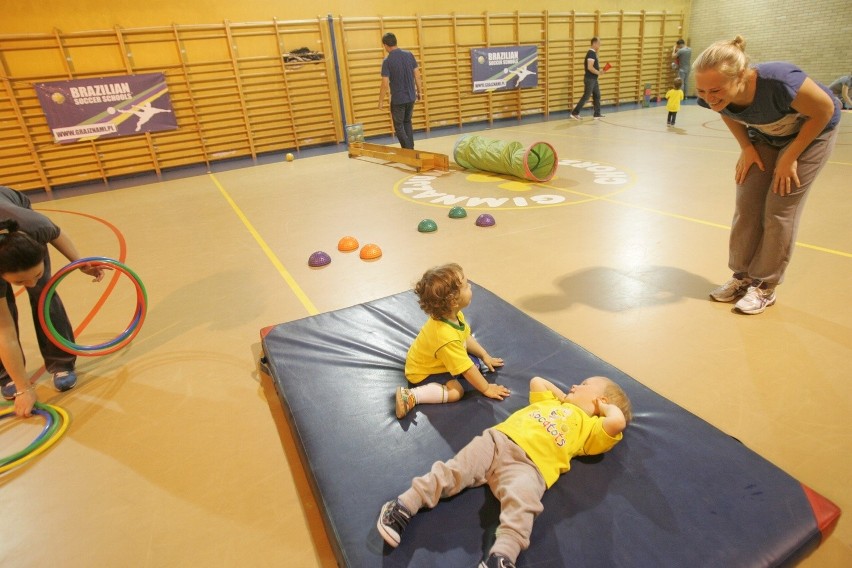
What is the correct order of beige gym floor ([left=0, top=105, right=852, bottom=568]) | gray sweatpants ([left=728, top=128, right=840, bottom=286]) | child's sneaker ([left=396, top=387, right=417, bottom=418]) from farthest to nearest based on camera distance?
gray sweatpants ([left=728, top=128, right=840, bottom=286]), child's sneaker ([left=396, top=387, right=417, bottom=418]), beige gym floor ([left=0, top=105, right=852, bottom=568])

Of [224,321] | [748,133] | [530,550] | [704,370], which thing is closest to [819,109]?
[748,133]

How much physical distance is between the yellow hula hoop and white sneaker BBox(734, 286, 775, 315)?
145 inches

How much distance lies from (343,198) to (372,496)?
5.05 m

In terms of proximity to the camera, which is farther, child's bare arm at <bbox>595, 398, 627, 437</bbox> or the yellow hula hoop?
the yellow hula hoop

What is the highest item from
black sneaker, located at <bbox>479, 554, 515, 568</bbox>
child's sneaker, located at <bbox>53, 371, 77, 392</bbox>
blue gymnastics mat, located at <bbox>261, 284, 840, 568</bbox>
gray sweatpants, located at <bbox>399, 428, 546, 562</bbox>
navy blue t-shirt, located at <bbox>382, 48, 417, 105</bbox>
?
navy blue t-shirt, located at <bbox>382, 48, 417, 105</bbox>

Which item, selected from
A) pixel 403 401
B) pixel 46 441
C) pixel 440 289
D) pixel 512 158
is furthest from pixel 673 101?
pixel 46 441

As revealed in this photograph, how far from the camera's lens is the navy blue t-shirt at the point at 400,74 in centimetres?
757

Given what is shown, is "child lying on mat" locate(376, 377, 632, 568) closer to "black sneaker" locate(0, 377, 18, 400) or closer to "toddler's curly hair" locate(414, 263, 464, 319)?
"toddler's curly hair" locate(414, 263, 464, 319)

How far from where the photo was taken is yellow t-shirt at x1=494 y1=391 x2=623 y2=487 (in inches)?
62.6

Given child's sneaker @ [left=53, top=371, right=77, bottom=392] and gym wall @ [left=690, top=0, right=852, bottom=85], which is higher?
gym wall @ [left=690, top=0, right=852, bottom=85]

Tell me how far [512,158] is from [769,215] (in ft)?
12.4

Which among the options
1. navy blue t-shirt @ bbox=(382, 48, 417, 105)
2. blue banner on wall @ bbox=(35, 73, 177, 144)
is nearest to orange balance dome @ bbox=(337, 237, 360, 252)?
navy blue t-shirt @ bbox=(382, 48, 417, 105)

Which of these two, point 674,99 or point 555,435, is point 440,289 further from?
point 674,99

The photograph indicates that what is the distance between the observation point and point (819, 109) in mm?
2260
